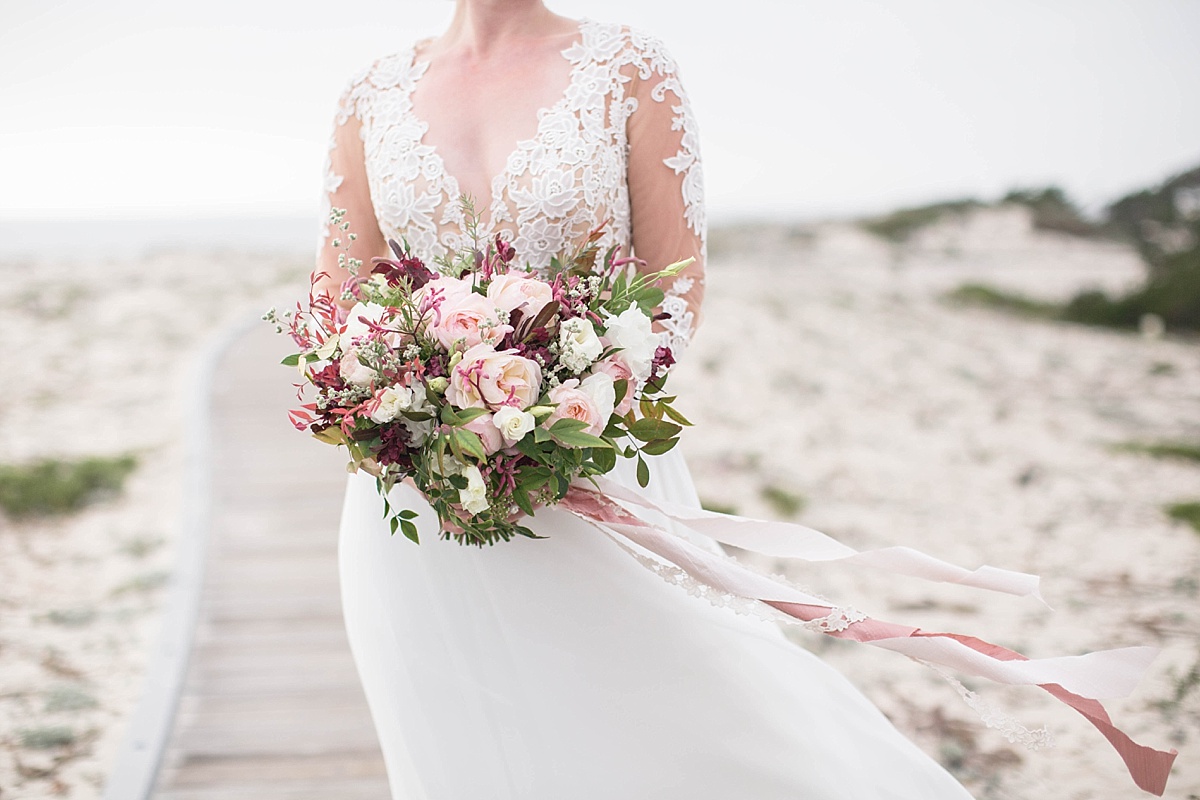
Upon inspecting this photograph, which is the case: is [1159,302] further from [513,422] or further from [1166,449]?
[513,422]

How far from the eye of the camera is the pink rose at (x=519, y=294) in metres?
1.23

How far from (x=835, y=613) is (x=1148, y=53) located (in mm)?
12648

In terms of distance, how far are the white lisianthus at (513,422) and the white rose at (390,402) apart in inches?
4.7

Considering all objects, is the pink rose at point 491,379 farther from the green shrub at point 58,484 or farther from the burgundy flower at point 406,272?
the green shrub at point 58,484

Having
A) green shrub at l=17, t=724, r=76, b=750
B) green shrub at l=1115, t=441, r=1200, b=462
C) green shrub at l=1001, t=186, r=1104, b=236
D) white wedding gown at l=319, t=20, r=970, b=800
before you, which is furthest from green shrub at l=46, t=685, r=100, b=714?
green shrub at l=1001, t=186, r=1104, b=236

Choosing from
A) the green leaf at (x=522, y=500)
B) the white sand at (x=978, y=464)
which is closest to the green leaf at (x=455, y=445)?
the green leaf at (x=522, y=500)

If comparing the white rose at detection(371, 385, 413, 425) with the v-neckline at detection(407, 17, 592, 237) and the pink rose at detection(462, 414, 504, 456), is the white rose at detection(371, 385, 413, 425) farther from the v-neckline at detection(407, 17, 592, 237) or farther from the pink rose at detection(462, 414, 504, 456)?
the v-neckline at detection(407, 17, 592, 237)

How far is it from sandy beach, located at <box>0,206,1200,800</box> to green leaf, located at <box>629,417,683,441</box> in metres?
2.04

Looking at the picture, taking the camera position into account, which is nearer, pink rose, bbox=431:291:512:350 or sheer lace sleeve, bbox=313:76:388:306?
pink rose, bbox=431:291:512:350

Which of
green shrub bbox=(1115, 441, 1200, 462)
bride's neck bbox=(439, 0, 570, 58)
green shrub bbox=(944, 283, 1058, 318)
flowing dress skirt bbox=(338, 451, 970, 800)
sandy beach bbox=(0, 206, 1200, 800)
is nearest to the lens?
flowing dress skirt bbox=(338, 451, 970, 800)

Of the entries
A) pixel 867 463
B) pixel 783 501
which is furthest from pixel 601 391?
pixel 867 463

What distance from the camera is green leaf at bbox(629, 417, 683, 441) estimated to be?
→ 132cm

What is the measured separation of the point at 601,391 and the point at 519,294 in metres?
0.17

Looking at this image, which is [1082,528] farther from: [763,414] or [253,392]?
[253,392]
